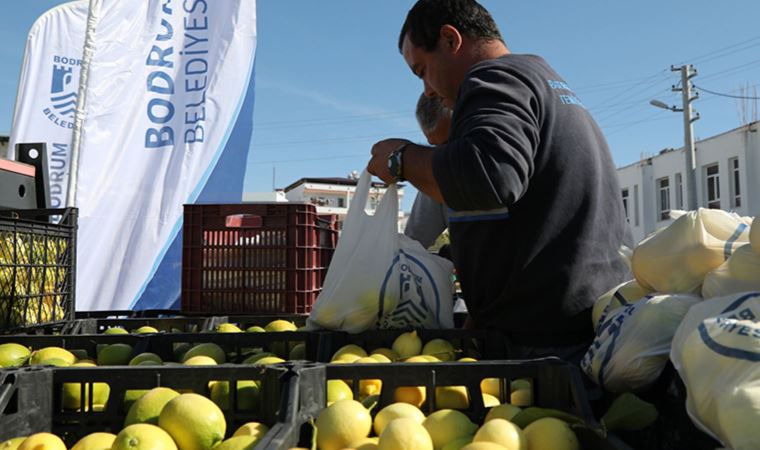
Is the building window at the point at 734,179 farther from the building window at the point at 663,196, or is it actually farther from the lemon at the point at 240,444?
the lemon at the point at 240,444

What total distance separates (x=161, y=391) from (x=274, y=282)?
2.24 m

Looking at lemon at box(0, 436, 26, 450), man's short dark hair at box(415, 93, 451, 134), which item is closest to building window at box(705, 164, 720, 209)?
man's short dark hair at box(415, 93, 451, 134)

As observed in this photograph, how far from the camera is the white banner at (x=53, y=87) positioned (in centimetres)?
696

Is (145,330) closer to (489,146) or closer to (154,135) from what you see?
(489,146)

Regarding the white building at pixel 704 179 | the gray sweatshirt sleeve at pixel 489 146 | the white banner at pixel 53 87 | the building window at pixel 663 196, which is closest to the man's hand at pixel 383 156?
the gray sweatshirt sleeve at pixel 489 146

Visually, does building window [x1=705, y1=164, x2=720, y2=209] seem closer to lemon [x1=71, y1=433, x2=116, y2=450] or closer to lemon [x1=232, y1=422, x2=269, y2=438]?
lemon [x1=232, y1=422, x2=269, y2=438]

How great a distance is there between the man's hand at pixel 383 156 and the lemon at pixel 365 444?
0.95 metres

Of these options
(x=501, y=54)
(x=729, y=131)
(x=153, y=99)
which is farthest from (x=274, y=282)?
(x=729, y=131)

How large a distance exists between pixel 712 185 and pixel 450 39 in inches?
1202

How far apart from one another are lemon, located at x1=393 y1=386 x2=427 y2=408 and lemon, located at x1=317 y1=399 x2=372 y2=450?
0.58 feet

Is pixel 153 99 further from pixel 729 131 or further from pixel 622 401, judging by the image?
pixel 729 131

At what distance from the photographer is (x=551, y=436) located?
120 cm

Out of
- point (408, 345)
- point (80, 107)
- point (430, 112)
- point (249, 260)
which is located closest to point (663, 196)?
point (80, 107)

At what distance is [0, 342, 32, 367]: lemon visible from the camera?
1945 mm
